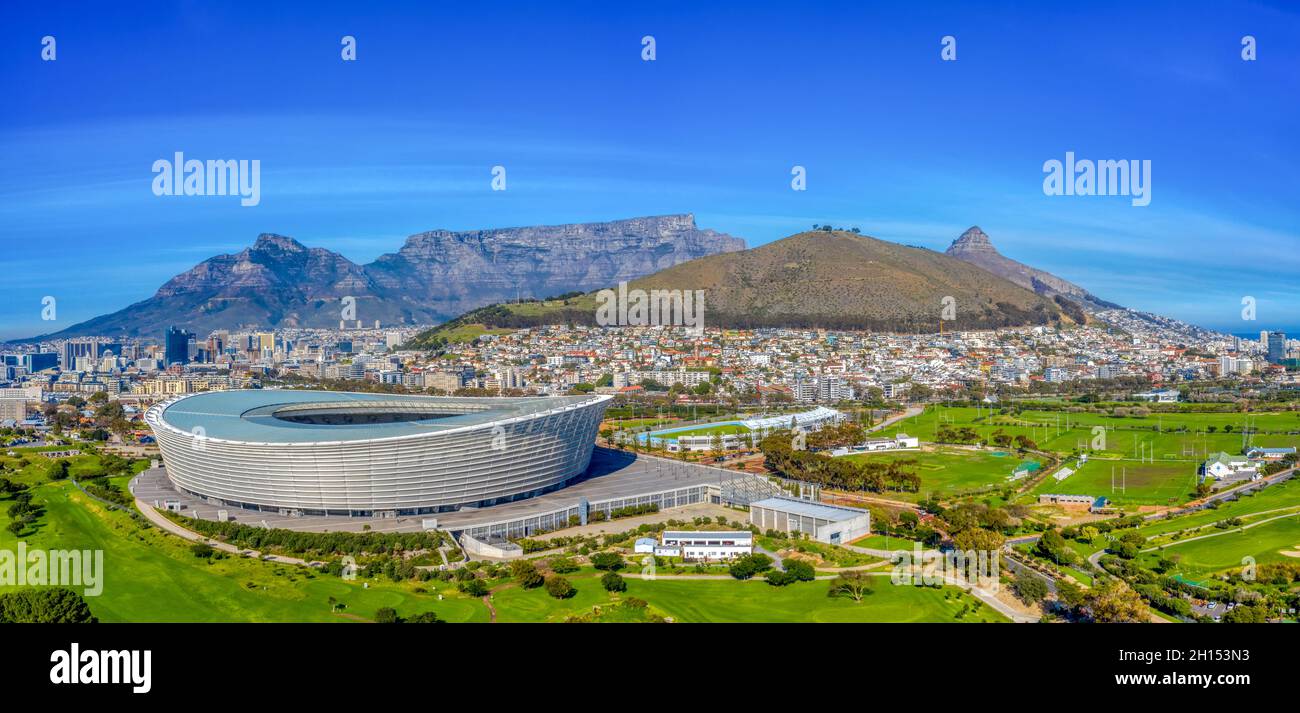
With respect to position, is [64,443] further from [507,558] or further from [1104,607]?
[1104,607]

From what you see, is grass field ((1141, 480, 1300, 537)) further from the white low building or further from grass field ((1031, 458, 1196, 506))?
the white low building

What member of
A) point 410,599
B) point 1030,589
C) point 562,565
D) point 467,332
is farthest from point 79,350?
point 1030,589

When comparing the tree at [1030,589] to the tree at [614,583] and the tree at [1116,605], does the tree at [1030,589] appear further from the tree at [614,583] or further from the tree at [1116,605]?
the tree at [614,583]

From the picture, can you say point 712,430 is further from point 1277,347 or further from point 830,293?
point 1277,347

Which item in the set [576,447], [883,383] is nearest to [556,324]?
[883,383]

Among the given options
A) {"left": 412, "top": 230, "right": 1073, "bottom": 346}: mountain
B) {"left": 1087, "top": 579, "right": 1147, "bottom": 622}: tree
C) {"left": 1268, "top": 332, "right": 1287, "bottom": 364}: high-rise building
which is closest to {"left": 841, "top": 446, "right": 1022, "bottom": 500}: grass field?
{"left": 1087, "top": 579, "right": 1147, "bottom": 622}: tree

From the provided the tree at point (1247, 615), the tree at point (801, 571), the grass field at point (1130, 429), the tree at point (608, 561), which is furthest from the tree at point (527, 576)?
the grass field at point (1130, 429)
